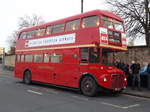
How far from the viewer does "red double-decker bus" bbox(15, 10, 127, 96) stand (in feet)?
32.5

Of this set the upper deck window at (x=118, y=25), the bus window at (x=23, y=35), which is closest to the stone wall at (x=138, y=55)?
the upper deck window at (x=118, y=25)

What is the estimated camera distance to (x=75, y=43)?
36.8 ft

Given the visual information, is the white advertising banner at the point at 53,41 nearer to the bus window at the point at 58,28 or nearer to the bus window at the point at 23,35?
the bus window at the point at 58,28

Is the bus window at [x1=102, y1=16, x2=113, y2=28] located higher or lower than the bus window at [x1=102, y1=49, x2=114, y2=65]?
higher

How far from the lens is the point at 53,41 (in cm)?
1287

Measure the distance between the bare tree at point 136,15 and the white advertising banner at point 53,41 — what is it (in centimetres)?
949

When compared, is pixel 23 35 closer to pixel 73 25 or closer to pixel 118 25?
pixel 73 25

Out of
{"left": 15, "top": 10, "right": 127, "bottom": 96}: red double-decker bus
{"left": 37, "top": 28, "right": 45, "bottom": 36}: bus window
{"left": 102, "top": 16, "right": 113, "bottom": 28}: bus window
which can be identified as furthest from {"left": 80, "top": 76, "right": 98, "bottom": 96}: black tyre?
{"left": 37, "top": 28, "right": 45, "bottom": 36}: bus window

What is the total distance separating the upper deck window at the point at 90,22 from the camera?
10.2 m

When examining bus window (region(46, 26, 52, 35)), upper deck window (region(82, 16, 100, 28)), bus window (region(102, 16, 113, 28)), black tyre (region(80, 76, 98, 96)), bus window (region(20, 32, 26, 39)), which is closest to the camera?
black tyre (region(80, 76, 98, 96))

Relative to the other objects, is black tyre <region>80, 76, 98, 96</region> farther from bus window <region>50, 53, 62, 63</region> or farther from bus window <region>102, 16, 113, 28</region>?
bus window <region>102, 16, 113, 28</region>

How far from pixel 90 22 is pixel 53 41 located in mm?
3378

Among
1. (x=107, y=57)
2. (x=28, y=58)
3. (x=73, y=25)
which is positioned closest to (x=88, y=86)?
(x=107, y=57)

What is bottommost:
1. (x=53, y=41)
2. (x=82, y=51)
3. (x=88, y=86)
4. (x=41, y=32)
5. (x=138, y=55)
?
(x=88, y=86)
